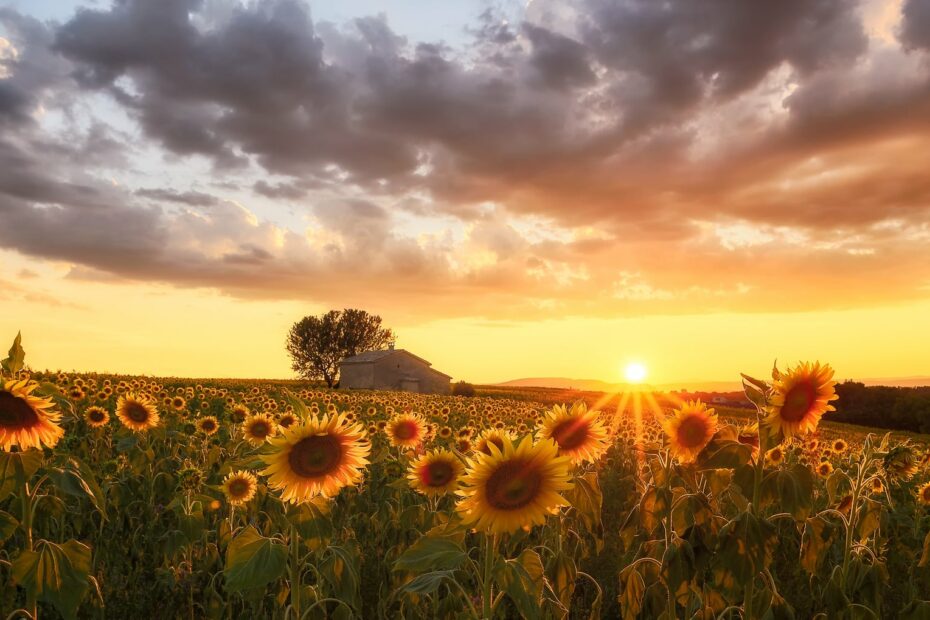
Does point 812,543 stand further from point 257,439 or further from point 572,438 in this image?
point 257,439

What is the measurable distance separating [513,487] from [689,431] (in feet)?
6.27

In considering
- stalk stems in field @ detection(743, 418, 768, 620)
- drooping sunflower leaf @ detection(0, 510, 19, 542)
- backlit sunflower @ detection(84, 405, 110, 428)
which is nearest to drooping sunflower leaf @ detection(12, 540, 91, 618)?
drooping sunflower leaf @ detection(0, 510, 19, 542)

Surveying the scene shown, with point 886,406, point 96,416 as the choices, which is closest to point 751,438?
point 96,416

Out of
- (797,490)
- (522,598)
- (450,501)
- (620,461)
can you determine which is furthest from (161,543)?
(620,461)

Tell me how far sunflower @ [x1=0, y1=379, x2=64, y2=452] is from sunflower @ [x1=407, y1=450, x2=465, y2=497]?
229 cm

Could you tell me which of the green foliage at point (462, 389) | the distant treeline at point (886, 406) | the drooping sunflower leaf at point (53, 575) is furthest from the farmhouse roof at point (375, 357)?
the drooping sunflower leaf at point (53, 575)

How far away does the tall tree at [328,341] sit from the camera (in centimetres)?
→ 10744

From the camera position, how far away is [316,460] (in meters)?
3.96

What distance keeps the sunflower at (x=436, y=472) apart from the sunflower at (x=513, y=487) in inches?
73.7

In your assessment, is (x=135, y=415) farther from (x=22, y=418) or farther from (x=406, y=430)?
(x=22, y=418)

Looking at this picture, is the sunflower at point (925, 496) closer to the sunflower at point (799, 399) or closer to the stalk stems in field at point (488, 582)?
the sunflower at point (799, 399)

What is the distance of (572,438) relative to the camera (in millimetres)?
4520

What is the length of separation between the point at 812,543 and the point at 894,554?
5808 millimetres

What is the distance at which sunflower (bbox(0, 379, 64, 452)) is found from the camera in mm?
4113
